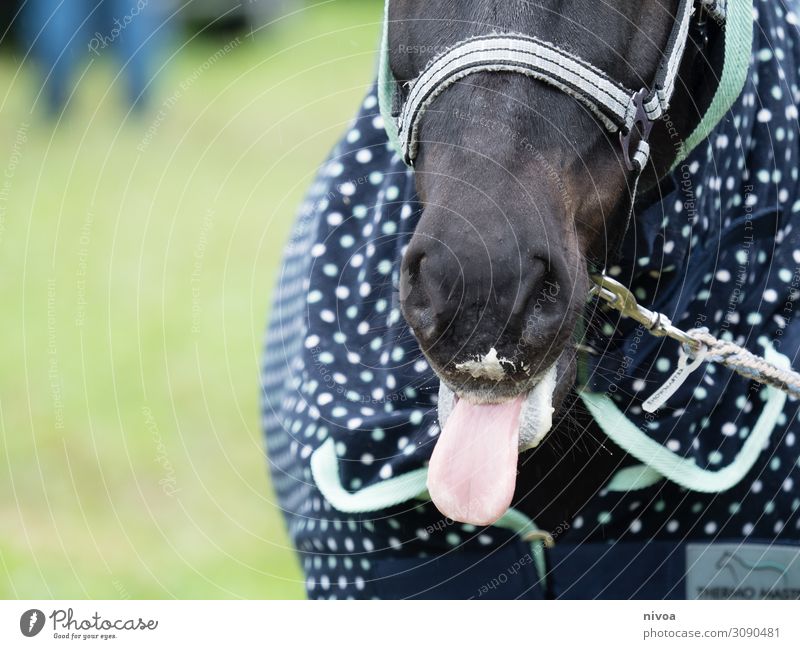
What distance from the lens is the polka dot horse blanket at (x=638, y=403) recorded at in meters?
A: 1.58

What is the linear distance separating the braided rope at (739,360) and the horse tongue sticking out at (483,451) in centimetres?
24

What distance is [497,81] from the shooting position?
1.32 metres

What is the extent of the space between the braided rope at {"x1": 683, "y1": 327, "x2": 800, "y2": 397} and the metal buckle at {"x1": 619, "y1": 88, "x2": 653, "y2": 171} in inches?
9.7

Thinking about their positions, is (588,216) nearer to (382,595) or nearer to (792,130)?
(792,130)

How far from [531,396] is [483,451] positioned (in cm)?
9

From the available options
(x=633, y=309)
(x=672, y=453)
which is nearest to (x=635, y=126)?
(x=633, y=309)

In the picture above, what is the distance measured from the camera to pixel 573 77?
1312 millimetres

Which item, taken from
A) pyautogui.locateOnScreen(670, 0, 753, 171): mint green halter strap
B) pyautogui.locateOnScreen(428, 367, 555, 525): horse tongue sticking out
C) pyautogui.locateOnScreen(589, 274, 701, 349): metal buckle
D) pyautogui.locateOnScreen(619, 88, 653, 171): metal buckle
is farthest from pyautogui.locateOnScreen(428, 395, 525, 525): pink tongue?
pyautogui.locateOnScreen(670, 0, 753, 171): mint green halter strap

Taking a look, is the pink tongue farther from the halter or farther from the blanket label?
the blanket label

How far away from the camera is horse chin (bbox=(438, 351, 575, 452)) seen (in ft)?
4.23

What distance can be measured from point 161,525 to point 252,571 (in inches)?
13.4

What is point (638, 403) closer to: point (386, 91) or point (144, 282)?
point (386, 91)

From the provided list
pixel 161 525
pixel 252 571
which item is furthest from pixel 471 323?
pixel 161 525

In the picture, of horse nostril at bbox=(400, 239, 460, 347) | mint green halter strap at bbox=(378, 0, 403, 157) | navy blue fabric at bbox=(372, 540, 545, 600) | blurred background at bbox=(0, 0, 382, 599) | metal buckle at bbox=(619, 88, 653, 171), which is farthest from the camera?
blurred background at bbox=(0, 0, 382, 599)
